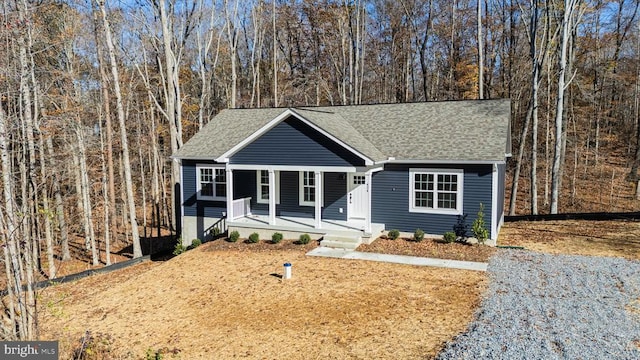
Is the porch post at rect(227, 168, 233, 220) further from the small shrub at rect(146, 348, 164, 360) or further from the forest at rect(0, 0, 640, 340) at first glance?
the small shrub at rect(146, 348, 164, 360)

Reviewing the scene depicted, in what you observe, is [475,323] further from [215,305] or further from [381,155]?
[381,155]

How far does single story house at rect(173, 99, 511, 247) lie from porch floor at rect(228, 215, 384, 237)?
0.13ft

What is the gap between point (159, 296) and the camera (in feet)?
37.1

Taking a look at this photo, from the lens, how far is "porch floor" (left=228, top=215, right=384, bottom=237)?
1541cm

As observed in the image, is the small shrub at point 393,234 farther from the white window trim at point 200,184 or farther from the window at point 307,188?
the white window trim at point 200,184

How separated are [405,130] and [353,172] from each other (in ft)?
11.8

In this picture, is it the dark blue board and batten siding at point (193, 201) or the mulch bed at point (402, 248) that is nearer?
the mulch bed at point (402, 248)

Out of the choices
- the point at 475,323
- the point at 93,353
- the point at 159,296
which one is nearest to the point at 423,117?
the point at 475,323

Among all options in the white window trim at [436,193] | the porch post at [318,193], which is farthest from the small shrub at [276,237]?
the white window trim at [436,193]

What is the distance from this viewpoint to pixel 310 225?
1633cm

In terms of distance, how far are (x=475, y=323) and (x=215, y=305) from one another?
601cm

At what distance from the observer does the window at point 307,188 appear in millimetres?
17594

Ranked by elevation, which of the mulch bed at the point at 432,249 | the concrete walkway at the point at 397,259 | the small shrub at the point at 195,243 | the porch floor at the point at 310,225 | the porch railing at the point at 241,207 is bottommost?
the small shrub at the point at 195,243

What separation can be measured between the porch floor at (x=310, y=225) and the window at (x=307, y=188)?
0.78 m
